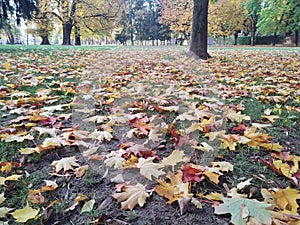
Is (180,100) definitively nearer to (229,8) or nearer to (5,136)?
(5,136)

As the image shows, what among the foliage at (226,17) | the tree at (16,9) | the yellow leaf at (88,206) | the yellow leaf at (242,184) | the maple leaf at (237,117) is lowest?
the yellow leaf at (88,206)

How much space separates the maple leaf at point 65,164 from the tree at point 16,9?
10.0 m

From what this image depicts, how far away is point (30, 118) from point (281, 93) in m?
2.58

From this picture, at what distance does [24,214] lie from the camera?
3.01ft

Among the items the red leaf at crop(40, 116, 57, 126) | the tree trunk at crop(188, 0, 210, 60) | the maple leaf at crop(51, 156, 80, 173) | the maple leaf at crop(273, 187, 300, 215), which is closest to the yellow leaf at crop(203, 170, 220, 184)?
the maple leaf at crop(273, 187, 300, 215)

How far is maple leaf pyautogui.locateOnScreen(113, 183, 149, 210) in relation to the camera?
3.22 ft

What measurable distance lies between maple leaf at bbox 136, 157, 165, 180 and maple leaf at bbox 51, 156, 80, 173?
35cm

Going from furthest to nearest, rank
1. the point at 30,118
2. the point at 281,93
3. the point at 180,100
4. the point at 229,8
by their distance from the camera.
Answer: the point at 229,8, the point at 281,93, the point at 180,100, the point at 30,118

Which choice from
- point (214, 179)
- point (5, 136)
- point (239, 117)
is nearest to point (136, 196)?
point (214, 179)

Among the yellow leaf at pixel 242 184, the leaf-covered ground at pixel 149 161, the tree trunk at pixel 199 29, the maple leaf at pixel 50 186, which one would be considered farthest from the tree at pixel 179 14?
the maple leaf at pixel 50 186

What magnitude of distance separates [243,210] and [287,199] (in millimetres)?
244

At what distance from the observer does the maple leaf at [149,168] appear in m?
1.14

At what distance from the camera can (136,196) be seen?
1019 mm

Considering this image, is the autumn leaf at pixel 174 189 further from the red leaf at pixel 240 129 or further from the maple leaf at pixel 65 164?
the red leaf at pixel 240 129
